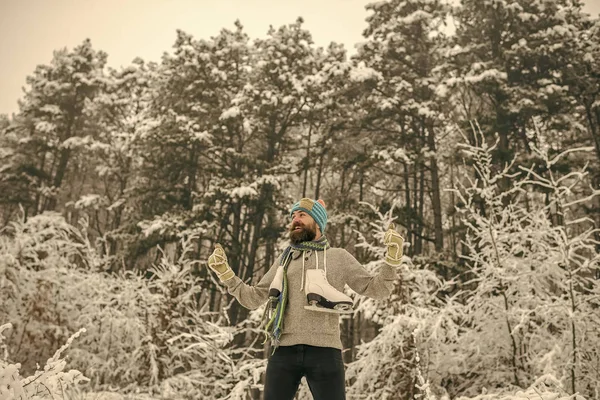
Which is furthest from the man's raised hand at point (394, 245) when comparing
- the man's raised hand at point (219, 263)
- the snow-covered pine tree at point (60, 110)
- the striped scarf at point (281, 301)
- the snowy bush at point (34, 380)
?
the snow-covered pine tree at point (60, 110)

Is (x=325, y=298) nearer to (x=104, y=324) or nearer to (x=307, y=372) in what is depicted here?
(x=307, y=372)

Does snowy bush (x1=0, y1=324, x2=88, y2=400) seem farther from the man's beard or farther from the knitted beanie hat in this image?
the knitted beanie hat

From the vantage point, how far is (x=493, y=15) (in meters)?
13.6

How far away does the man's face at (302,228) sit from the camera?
3.12m

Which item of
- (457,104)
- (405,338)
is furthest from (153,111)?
(405,338)

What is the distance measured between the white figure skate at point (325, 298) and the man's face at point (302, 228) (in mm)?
401

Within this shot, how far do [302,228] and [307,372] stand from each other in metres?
0.98

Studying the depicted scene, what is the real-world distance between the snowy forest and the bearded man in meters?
3.01

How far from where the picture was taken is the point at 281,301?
2916mm

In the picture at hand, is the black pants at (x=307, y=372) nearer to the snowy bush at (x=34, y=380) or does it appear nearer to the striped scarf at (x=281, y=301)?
the striped scarf at (x=281, y=301)

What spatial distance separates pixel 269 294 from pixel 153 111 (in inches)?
597

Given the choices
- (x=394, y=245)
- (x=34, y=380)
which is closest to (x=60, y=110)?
(x=34, y=380)

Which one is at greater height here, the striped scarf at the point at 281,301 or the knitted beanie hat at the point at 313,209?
the knitted beanie hat at the point at 313,209

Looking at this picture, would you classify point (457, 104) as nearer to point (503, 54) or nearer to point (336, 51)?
point (503, 54)
